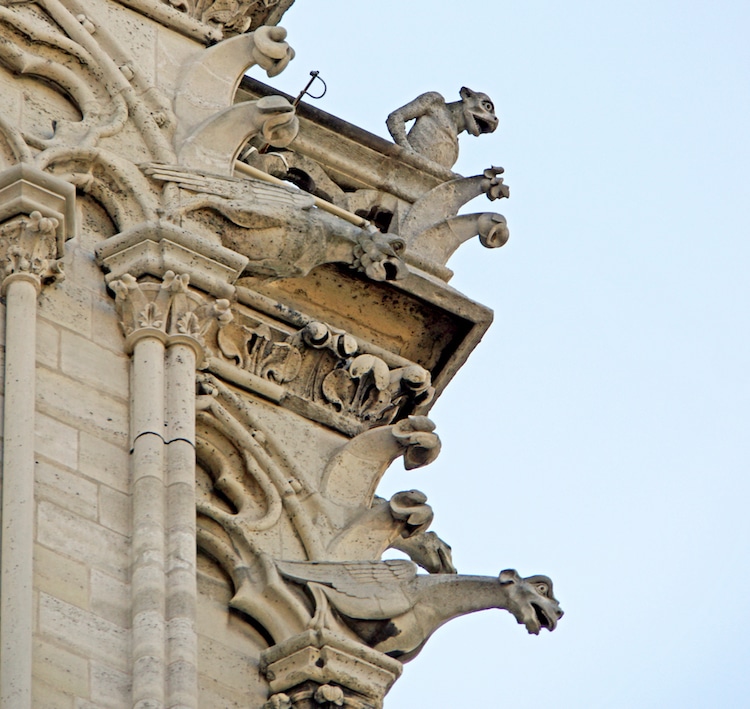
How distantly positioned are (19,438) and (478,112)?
4971mm

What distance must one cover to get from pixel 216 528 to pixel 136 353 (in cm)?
78

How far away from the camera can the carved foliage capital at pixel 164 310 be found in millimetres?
12203

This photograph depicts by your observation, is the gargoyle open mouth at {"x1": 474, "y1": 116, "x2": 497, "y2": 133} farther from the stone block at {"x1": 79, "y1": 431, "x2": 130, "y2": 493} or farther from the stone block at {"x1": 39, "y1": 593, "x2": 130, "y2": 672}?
the stone block at {"x1": 39, "y1": 593, "x2": 130, "y2": 672}

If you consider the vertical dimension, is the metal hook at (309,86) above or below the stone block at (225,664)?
above

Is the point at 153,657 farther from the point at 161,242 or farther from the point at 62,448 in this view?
the point at 161,242

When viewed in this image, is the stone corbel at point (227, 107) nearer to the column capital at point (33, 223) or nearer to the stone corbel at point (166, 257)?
the stone corbel at point (166, 257)

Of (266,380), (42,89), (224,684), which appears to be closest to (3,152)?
(42,89)

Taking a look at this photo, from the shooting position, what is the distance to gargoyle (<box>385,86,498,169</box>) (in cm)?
1520

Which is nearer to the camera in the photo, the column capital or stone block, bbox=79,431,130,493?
stone block, bbox=79,431,130,493

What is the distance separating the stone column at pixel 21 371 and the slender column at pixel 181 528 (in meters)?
0.56

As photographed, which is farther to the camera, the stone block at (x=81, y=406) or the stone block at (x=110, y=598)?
the stone block at (x=81, y=406)

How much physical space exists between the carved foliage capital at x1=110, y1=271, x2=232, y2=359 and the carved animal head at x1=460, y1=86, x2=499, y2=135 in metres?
3.41

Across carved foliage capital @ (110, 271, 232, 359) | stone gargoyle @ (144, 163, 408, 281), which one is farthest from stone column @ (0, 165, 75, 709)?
stone gargoyle @ (144, 163, 408, 281)

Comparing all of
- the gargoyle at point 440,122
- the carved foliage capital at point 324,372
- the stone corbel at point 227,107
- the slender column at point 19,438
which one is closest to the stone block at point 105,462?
the slender column at point 19,438
